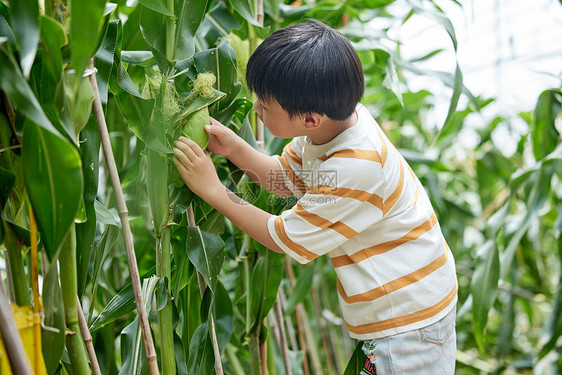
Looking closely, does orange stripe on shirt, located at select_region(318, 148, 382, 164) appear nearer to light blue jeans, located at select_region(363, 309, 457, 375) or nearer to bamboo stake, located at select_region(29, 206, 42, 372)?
light blue jeans, located at select_region(363, 309, 457, 375)

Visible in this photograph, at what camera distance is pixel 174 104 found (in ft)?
2.11

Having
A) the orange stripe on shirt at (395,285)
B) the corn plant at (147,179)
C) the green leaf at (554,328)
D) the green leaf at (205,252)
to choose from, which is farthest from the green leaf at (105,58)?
the green leaf at (554,328)

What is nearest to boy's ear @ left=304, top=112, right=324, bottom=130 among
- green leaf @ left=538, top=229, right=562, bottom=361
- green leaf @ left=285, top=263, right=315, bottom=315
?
green leaf @ left=285, top=263, right=315, bottom=315

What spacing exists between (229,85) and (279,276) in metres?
0.33

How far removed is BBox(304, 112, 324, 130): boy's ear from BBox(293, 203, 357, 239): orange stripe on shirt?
0.11m

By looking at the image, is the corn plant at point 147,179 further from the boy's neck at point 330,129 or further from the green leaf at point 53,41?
the boy's neck at point 330,129

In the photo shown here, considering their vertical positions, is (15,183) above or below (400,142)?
above

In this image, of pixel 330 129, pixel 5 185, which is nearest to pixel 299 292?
pixel 330 129

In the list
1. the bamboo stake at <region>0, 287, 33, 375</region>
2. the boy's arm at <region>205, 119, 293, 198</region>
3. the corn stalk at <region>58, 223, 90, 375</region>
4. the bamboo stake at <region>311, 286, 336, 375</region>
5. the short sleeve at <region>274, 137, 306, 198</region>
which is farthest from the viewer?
the bamboo stake at <region>311, 286, 336, 375</region>

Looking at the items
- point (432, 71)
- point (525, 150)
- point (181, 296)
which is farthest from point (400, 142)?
point (181, 296)

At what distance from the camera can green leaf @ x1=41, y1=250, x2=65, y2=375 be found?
497 millimetres

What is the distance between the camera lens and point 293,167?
0.84 metres

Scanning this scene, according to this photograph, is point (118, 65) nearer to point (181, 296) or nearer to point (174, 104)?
point (174, 104)

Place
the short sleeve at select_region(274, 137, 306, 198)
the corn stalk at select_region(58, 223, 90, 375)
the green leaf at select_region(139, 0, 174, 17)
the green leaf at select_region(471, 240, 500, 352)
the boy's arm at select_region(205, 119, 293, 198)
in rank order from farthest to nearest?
the green leaf at select_region(471, 240, 500, 352) < the short sleeve at select_region(274, 137, 306, 198) < the boy's arm at select_region(205, 119, 293, 198) < the green leaf at select_region(139, 0, 174, 17) < the corn stalk at select_region(58, 223, 90, 375)
